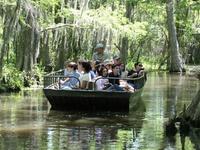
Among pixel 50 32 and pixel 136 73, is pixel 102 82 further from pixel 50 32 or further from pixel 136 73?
pixel 50 32

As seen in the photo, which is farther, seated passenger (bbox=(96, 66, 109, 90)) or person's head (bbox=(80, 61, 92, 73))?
seated passenger (bbox=(96, 66, 109, 90))

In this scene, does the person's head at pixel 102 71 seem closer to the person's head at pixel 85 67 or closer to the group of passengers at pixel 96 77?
the group of passengers at pixel 96 77

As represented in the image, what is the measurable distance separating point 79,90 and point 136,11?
3766cm

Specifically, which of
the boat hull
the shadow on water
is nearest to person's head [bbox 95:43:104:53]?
the boat hull

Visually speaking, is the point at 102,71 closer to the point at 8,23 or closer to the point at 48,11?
the point at 8,23

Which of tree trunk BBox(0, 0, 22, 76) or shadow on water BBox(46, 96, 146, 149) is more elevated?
tree trunk BBox(0, 0, 22, 76)

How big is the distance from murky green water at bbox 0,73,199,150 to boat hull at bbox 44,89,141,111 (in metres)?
0.44

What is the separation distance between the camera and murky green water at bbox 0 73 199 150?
12117mm

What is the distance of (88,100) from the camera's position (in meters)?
18.7

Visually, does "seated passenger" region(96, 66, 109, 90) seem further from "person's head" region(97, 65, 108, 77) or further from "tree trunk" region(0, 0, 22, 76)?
"tree trunk" region(0, 0, 22, 76)

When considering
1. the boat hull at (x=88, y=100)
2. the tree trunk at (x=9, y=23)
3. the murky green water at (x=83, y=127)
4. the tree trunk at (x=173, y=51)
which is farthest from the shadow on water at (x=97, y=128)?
the tree trunk at (x=173, y=51)

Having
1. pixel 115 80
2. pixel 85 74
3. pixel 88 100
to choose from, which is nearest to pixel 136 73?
pixel 115 80

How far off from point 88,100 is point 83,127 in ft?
12.5

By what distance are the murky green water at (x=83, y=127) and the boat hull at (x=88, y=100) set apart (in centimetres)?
44
